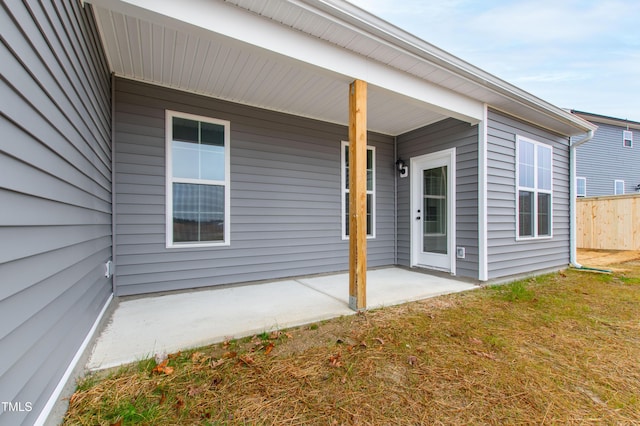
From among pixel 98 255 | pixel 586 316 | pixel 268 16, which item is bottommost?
pixel 586 316

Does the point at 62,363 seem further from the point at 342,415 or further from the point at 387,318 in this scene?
the point at 387,318

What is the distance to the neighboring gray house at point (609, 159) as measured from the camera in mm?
11391

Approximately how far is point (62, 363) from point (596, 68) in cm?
1602

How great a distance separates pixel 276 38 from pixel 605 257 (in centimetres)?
881

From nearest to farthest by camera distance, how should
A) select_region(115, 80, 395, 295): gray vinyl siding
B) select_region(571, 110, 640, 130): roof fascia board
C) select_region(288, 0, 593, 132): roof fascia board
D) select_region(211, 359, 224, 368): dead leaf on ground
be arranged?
select_region(211, 359, 224, 368): dead leaf on ground < select_region(288, 0, 593, 132): roof fascia board < select_region(115, 80, 395, 295): gray vinyl siding < select_region(571, 110, 640, 130): roof fascia board

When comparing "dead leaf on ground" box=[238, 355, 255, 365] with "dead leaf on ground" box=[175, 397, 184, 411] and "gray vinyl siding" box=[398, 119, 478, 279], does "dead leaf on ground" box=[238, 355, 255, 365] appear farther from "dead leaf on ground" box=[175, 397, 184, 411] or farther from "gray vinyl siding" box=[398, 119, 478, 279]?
"gray vinyl siding" box=[398, 119, 478, 279]

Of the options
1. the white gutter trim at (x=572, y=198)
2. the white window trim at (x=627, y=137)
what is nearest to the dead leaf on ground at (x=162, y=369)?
the white gutter trim at (x=572, y=198)

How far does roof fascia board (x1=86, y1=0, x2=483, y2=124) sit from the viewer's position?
2.01m

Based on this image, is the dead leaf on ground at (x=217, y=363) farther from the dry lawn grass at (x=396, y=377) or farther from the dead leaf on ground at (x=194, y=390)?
the dead leaf on ground at (x=194, y=390)

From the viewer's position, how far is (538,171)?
496 centimetres

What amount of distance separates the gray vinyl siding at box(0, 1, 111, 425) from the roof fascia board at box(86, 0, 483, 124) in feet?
1.54

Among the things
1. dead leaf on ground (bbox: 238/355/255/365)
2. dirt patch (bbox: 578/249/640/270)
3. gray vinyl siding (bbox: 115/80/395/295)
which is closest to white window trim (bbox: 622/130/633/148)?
dirt patch (bbox: 578/249/640/270)

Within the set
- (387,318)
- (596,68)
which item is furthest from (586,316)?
(596,68)

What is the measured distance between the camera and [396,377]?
5.86 feet
